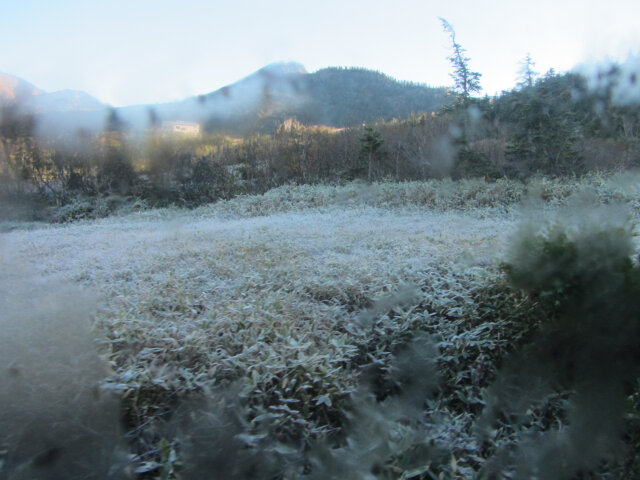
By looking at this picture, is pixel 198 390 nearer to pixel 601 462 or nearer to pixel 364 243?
pixel 601 462

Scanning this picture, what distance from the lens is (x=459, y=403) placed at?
2732 mm

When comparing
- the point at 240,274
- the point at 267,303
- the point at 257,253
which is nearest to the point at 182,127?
the point at 257,253

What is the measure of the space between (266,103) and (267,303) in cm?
897

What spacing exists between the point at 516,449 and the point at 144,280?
11.1 ft

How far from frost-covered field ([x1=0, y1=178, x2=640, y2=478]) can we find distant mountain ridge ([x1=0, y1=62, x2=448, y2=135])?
202 centimetres

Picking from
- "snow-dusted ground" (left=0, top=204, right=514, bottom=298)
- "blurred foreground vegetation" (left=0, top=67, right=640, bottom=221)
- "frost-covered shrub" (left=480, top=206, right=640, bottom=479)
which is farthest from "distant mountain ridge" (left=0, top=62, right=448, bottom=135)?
"frost-covered shrub" (left=480, top=206, right=640, bottom=479)

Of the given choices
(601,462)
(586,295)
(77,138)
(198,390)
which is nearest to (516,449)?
(601,462)

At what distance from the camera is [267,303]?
336 cm

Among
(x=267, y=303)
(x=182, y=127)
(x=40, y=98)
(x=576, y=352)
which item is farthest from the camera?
(x=182, y=127)

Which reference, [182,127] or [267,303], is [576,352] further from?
[182,127]

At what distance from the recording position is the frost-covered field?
2.42m

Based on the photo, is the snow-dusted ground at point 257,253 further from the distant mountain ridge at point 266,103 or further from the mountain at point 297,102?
the mountain at point 297,102

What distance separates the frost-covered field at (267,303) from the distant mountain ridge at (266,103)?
6.63ft

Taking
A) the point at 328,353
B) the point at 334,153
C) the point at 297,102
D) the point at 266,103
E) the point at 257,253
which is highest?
the point at 297,102
